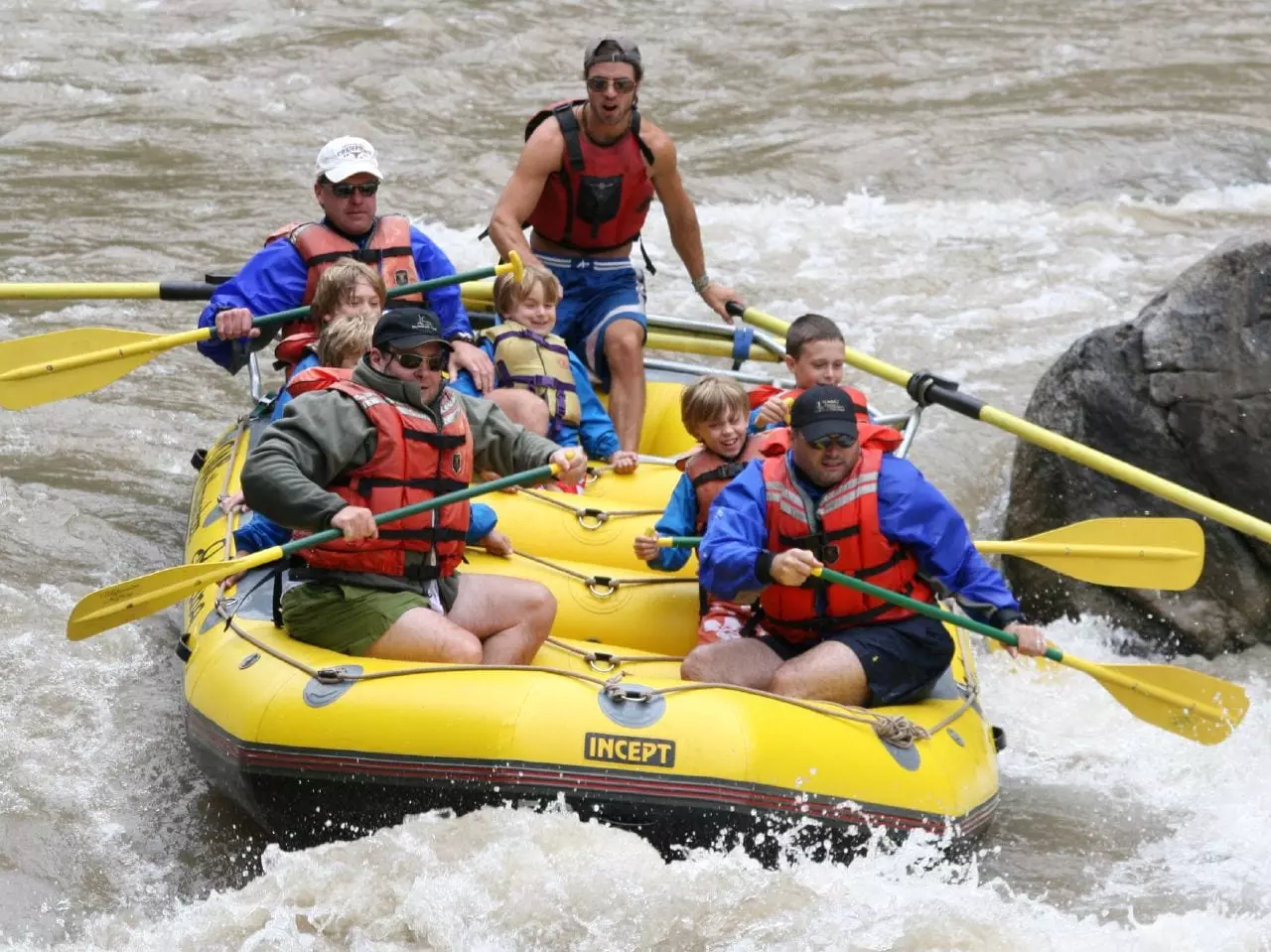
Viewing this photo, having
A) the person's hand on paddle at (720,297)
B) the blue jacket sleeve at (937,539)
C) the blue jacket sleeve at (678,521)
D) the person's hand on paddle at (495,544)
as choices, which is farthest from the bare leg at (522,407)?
the blue jacket sleeve at (937,539)

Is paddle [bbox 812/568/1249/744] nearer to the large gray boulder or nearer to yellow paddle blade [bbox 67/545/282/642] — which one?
the large gray boulder

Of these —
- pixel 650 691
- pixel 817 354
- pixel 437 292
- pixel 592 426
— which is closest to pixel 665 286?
pixel 437 292

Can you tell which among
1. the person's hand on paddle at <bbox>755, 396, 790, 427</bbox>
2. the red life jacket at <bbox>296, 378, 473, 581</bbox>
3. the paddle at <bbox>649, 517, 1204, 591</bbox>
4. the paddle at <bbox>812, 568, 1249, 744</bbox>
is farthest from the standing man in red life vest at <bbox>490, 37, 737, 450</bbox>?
the paddle at <bbox>812, 568, 1249, 744</bbox>

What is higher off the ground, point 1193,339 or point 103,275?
point 1193,339

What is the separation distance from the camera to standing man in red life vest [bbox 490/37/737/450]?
6.07 meters

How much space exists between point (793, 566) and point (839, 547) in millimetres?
250

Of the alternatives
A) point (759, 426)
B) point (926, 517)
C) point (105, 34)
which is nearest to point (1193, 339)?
point (759, 426)

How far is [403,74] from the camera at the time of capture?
12.0 m

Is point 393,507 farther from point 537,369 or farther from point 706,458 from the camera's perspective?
point 537,369

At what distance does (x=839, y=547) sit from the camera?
14.4 feet

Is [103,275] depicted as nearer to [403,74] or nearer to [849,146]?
[403,74]

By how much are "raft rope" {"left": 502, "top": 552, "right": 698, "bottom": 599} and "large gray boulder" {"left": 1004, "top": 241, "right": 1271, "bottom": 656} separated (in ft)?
6.09

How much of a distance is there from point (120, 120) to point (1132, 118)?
20.6 ft

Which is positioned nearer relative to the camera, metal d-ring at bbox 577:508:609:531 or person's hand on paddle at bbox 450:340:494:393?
metal d-ring at bbox 577:508:609:531
